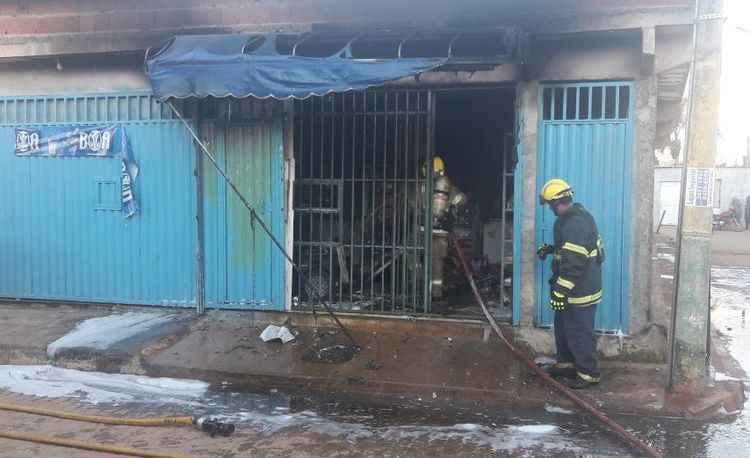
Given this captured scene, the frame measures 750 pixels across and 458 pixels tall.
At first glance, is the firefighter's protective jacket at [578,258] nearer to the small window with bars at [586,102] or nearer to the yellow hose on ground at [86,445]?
the small window with bars at [586,102]

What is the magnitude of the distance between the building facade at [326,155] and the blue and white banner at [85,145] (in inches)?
3.5

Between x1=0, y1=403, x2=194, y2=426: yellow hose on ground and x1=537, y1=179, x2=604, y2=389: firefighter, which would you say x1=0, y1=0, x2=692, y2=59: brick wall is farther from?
x1=0, y1=403, x2=194, y2=426: yellow hose on ground

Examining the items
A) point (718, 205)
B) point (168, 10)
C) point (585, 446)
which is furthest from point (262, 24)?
point (718, 205)

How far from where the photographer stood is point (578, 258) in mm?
5543

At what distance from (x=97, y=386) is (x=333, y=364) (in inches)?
87.8

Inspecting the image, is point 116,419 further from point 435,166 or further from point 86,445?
point 435,166

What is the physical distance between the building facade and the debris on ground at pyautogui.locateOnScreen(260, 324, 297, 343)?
55 centimetres

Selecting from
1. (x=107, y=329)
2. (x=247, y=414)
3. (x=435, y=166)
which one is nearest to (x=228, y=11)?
(x=435, y=166)

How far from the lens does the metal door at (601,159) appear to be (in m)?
6.41

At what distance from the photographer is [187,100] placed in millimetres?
7598

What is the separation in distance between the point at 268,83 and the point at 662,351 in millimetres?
4720

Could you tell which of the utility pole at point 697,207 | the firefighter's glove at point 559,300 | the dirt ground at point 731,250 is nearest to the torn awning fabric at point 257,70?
the utility pole at point 697,207

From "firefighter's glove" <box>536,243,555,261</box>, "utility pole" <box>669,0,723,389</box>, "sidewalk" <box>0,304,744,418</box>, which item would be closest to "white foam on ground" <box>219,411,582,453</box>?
"sidewalk" <box>0,304,744,418</box>

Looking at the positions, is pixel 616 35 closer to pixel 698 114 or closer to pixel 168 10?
pixel 698 114
